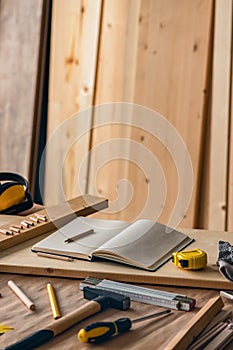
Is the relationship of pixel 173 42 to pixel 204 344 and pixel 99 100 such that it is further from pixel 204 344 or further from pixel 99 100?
pixel 204 344

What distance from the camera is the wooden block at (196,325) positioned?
4.31 feet

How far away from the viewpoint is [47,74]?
13.0ft

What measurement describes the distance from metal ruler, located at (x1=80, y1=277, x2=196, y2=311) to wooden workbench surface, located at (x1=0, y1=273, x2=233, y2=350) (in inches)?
0.7

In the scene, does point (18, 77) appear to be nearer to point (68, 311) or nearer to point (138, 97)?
point (138, 97)

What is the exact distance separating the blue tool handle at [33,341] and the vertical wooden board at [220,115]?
2.19m

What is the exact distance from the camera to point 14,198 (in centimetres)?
229

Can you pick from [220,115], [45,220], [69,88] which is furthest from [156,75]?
[45,220]

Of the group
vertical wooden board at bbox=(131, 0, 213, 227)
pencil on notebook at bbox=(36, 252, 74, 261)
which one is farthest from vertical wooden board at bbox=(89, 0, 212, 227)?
pencil on notebook at bbox=(36, 252, 74, 261)

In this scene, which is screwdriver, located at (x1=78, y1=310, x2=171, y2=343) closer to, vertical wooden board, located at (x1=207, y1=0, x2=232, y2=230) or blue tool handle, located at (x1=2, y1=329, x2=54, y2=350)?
blue tool handle, located at (x1=2, y1=329, x2=54, y2=350)

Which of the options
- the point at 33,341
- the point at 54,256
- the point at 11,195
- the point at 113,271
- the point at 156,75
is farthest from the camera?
the point at 156,75

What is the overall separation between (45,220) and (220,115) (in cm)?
157

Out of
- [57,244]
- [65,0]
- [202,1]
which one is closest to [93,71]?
[65,0]

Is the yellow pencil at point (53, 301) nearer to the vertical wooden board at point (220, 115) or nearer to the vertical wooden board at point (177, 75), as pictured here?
the vertical wooden board at point (177, 75)

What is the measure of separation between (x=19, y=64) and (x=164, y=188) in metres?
1.13
